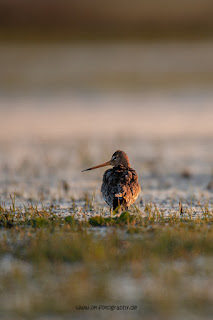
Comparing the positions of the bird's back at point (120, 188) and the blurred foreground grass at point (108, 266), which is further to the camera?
the bird's back at point (120, 188)

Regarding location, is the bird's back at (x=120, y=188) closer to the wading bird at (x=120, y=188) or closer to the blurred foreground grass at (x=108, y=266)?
the wading bird at (x=120, y=188)

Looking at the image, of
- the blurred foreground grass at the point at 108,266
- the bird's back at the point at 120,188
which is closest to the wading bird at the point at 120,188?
the bird's back at the point at 120,188

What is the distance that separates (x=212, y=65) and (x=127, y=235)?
128 feet

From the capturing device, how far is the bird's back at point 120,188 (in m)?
8.46

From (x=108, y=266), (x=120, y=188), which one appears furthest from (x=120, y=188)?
(x=108, y=266)

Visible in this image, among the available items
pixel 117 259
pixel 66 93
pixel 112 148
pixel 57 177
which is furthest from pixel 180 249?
pixel 66 93

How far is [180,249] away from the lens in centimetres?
615

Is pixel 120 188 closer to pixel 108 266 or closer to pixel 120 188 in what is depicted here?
pixel 120 188

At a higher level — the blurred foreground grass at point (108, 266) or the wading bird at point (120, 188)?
the wading bird at point (120, 188)

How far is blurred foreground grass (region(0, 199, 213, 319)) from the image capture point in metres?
4.80

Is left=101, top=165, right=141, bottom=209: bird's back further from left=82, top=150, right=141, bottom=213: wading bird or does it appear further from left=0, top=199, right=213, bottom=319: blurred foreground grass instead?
left=0, top=199, right=213, bottom=319: blurred foreground grass

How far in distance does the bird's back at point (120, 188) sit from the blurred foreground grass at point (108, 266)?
77cm

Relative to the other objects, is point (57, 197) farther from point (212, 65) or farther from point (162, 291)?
point (212, 65)

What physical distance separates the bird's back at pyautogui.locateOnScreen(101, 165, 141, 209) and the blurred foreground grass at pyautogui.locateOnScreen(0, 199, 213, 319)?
77 centimetres
